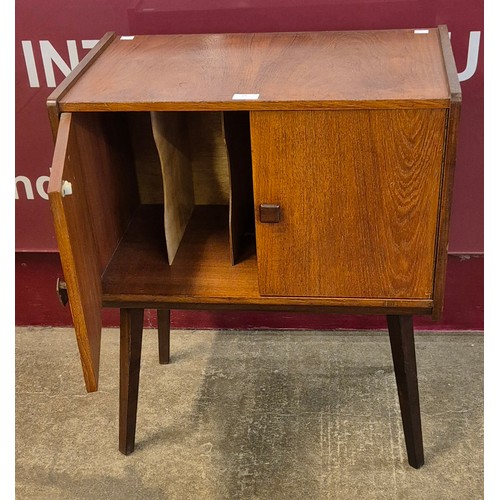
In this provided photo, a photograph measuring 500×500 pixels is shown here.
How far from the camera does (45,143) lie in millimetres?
1931

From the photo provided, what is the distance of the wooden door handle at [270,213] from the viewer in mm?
1296

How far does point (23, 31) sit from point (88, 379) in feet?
3.15

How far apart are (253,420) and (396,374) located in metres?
0.43

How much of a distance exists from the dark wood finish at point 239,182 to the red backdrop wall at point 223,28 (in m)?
0.41

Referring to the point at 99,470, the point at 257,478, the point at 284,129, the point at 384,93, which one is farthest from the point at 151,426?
the point at 384,93

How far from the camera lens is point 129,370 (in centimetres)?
162

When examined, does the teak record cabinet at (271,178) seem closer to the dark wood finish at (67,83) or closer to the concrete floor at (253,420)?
the dark wood finish at (67,83)

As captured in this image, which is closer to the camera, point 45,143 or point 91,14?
point 91,14

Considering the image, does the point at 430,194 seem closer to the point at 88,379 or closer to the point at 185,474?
the point at 88,379

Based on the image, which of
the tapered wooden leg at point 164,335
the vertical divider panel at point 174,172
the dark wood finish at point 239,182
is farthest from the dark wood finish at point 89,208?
the tapered wooden leg at point 164,335

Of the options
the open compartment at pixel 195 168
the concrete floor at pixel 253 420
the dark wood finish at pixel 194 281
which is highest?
the open compartment at pixel 195 168

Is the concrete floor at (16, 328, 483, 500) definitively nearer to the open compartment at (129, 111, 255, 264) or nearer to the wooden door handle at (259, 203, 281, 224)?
the open compartment at (129, 111, 255, 264)

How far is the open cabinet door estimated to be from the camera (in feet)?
3.92

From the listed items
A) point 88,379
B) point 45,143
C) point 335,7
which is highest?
point 335,7
